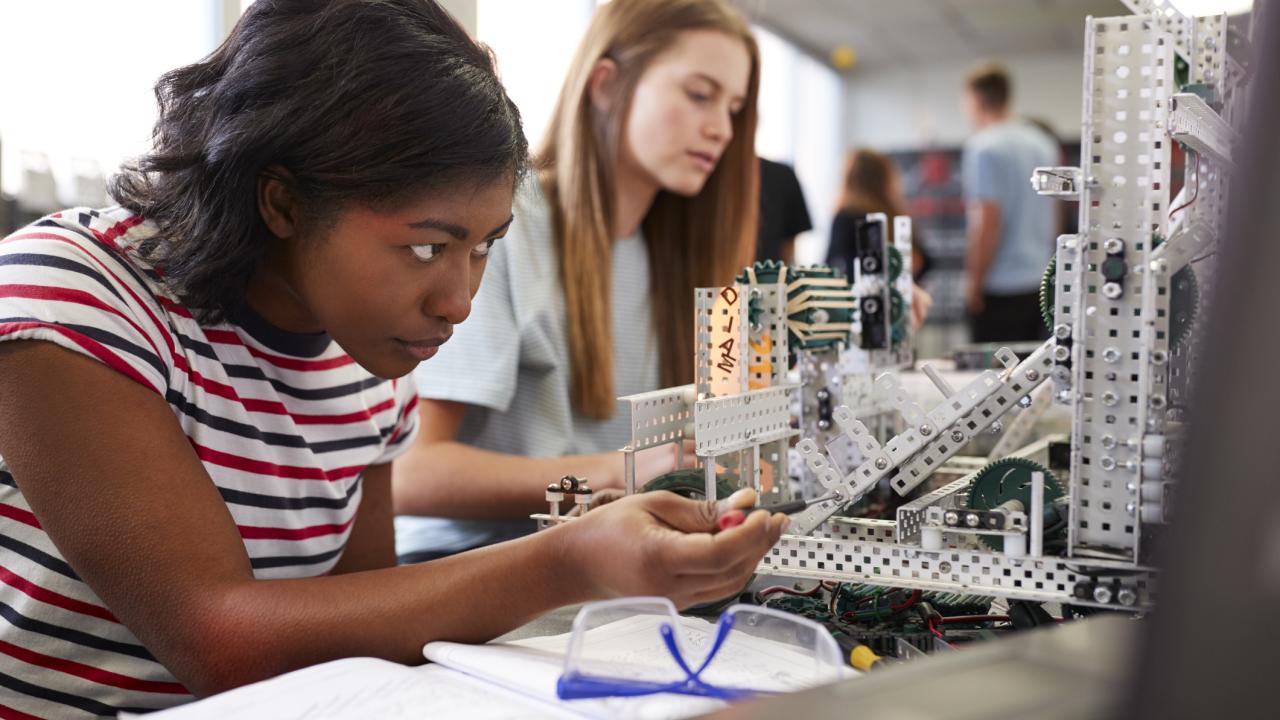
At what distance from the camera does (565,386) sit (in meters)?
1.80

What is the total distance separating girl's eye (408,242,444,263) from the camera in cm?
104

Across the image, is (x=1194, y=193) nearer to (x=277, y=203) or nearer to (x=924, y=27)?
(x=277, y=203)

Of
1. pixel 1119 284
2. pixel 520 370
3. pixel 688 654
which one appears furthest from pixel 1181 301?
pixel 520 370

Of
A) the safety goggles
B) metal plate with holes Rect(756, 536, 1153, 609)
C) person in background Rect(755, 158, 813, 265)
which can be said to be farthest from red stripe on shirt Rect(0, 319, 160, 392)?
person in background Rect(755, 158, 813, 265)

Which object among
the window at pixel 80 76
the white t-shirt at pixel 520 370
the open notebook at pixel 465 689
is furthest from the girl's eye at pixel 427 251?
the window at pixel 80 76

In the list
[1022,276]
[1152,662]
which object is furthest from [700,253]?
[1022,276]

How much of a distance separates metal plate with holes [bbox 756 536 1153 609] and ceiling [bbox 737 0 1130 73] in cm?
631

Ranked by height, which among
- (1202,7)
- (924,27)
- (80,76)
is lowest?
(1202,7)

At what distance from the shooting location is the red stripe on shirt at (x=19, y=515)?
40.4 inches

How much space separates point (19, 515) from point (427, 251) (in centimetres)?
46

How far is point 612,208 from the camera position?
196cm

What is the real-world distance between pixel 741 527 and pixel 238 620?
42 cm

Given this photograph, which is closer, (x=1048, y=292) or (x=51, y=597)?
(x=51, y=597)

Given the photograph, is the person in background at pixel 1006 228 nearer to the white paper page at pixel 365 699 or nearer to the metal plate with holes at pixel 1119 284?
the metal plate with holes at pixel 1119 284
